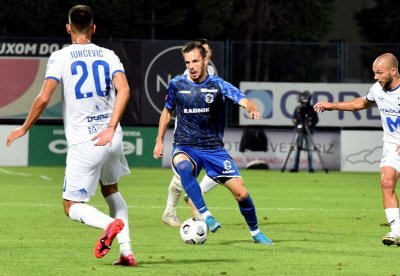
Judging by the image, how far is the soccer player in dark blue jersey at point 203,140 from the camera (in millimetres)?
13617

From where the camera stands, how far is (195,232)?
1340 cm

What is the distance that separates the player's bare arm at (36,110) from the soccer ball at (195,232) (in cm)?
298

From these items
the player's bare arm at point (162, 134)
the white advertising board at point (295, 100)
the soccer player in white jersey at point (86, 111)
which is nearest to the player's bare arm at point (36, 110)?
the soccer player in white jersey at point (86, 111)

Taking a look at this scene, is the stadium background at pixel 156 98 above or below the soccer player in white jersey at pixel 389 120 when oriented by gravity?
below

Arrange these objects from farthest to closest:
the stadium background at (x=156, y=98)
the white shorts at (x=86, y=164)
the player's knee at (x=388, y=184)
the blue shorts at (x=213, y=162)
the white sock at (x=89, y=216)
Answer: the stadium background at (x=156, y=98), the player's knee at (x=388, y=184), the blue shorts at (x=213, y=162), the white shorts at (x=86, y=164), the white sock at (x=89, y=216)

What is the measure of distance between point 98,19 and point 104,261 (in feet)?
170

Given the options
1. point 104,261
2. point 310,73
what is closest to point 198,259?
point 104,261

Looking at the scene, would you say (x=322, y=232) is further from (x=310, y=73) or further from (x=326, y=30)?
(x=326, y=30)

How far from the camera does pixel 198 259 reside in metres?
12.1

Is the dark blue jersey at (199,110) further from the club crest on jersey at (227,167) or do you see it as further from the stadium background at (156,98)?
the stadium background at (156,98)

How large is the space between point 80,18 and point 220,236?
4474 millimetres

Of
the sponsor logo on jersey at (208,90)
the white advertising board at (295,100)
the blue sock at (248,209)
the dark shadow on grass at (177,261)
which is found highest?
the sponsor logo on jersey at (208,90)

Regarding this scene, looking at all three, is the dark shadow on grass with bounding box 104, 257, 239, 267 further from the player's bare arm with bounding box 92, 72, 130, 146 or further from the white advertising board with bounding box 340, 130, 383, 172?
the white advertising board with bounding box 340, 130, 383, 172

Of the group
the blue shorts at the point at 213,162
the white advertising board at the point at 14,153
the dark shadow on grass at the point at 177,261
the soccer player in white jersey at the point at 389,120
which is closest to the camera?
the dark shadow on grass at the point at 177,261
